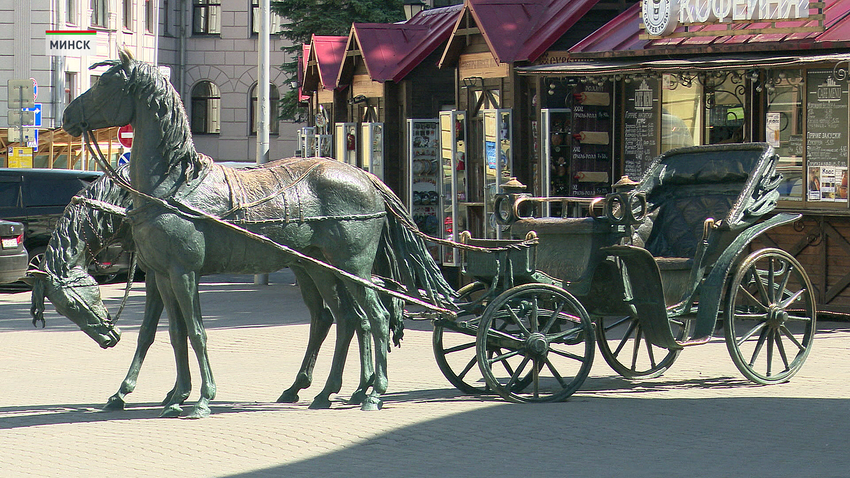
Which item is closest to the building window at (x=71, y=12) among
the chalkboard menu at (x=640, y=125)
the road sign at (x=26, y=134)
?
the road sign at (x=26, y=134)

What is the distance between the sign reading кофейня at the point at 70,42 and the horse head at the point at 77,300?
15901 mm

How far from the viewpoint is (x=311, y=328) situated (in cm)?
991

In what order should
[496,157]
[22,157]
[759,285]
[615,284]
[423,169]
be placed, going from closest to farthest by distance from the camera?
[615,284]
[759,285]
[496,157]
[423,169]
[22,157]

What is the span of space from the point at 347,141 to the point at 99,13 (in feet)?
76.7

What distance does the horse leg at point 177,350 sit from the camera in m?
8.92

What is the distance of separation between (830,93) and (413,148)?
651 centimetres

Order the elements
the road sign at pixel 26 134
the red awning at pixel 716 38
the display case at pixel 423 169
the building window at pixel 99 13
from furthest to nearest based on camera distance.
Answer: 1. the building window at pixel 99 13
2. the road sign at pixel 26 134
3. the display case at pixel 423 169
4. the red awning at pixel 716 38

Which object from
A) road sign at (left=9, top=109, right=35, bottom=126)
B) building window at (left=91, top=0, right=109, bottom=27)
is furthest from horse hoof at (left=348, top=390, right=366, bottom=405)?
building window at (left=91, top=0, right=109, bottom=27)

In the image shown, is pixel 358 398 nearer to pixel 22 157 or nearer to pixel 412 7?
pixel 412 7

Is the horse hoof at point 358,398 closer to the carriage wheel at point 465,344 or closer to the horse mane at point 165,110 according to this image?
the carriage wheel at point 465,344

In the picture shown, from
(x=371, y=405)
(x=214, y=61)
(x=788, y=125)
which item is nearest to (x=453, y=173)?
(x=788, y=125)

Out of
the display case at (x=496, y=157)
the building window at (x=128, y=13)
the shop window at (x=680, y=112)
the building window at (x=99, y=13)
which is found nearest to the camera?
the shop window at (x=680, y=112)

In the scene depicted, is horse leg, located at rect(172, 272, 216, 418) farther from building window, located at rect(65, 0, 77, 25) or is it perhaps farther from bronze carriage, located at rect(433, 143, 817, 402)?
building window, located at rect(65, 0, 77, 25)

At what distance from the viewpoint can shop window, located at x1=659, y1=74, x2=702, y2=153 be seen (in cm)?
1598
